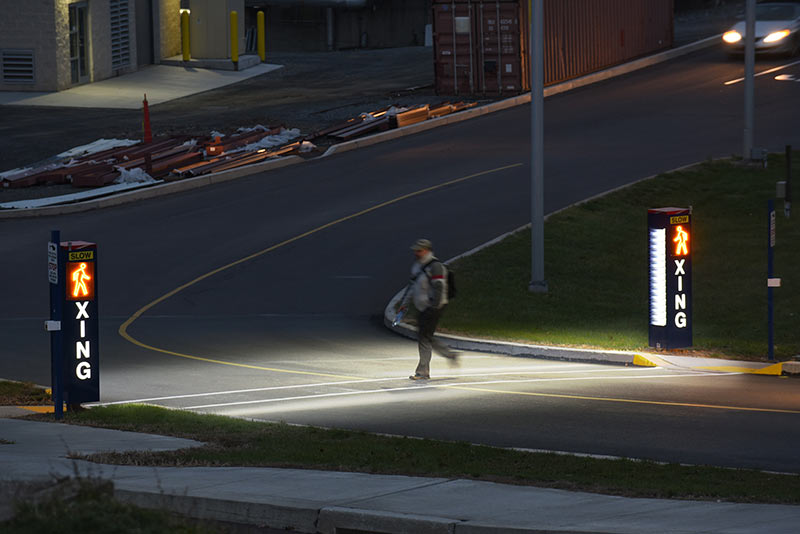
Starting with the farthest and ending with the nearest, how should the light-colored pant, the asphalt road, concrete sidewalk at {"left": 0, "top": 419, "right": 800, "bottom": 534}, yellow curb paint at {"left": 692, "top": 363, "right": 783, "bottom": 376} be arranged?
yellow curb paint at {"left": 692, "top": 363, "right": 783, "bottom": 376}
the light-colored pant
the asphalt road
concrete sidewalk at {"left": 0, "top": 419, "right": 800, "bottom": 534}

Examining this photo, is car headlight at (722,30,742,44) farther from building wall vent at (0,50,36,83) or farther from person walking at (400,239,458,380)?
person walking at (400,239,458,380)

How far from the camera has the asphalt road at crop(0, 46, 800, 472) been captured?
49.6 feet

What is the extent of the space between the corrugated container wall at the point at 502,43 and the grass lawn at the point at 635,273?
11553mm

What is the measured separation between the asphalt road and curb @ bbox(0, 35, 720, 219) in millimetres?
464

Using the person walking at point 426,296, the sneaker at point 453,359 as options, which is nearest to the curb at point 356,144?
the sneaker at point 453,359

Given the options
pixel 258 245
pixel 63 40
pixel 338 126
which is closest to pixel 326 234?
pixel 258 245

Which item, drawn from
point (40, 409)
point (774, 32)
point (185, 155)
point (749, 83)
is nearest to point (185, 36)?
point (185, 155)

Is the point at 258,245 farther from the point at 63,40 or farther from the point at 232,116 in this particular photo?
the point at 63,40

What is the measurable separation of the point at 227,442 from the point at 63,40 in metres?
36.1

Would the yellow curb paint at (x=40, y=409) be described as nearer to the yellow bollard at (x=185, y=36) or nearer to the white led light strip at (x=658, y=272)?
the white led light strip at (x=658, y=272)

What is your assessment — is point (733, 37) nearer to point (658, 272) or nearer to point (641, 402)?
point (658, 272)

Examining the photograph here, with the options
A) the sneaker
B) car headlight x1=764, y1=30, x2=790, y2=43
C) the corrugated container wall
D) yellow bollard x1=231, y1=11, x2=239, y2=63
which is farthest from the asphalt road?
yellow bollard x1=231, y1=11, x2=239, y2=63

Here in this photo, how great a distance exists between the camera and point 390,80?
164 feet

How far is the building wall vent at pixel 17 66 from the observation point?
153ft
